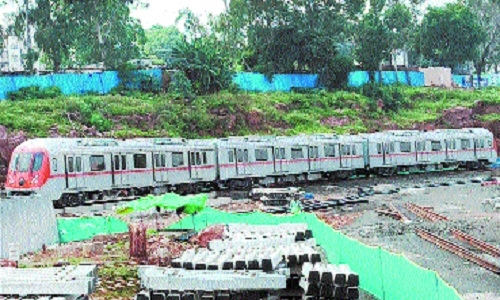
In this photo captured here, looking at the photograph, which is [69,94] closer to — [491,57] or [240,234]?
[240,234]

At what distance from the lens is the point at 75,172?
Answer: 30.5 meters

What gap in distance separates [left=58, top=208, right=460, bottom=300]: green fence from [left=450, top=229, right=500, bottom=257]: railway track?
4953 millimetres

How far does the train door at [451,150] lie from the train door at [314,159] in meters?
9.42

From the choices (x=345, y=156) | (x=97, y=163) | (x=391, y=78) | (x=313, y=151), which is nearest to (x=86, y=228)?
(x=97, y=163)

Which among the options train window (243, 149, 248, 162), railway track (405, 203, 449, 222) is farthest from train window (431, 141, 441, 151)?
railway track (405, 203, 449, 222)

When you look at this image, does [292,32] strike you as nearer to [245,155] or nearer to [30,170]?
[245,155]

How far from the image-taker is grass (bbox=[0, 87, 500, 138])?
4347cm

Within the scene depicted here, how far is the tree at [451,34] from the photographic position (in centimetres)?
6738

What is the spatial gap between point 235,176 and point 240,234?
729 inches

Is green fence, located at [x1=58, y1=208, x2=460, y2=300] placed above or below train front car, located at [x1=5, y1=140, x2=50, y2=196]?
below

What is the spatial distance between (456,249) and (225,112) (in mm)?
29651

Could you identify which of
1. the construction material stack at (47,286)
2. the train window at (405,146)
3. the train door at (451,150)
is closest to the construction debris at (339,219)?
the train window at (405,146)

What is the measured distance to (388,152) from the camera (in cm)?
4312

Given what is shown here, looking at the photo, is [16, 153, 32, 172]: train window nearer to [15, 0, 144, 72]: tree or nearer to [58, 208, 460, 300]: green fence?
[58, 208, 460, 300]: green fence
